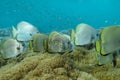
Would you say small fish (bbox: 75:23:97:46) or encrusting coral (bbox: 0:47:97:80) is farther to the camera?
small fish (bbox: 75:23:97:46)

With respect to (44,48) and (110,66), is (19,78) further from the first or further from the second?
(110,66)

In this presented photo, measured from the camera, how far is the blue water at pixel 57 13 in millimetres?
57281

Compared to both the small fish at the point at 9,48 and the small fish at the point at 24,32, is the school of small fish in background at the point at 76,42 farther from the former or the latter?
the small fish at the point at 24,32

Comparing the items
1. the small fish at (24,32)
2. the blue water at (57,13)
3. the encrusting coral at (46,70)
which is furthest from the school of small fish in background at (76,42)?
the blue water at (57,13)

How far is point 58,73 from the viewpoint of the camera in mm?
3207

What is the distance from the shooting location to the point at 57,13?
80.8m

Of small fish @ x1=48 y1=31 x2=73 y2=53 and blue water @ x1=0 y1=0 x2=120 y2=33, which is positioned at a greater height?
blue water @ x1=0 y1=0 x2=120 y2=33

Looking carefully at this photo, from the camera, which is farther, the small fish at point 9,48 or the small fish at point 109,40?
the small fish at point 9,48

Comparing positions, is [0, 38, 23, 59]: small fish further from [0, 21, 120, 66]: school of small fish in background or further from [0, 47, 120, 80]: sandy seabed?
[0, 47, 120, 80]: sandy seabed

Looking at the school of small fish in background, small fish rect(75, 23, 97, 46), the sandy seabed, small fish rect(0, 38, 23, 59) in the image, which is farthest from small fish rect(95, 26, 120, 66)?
small fish rect(0, 38, 23, 59)

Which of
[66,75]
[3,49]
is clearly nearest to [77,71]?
[66,75]

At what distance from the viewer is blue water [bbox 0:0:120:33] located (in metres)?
57.3

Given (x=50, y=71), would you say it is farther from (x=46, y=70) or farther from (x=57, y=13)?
(x=57, y=13)

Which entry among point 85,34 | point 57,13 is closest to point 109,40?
point 85,34
